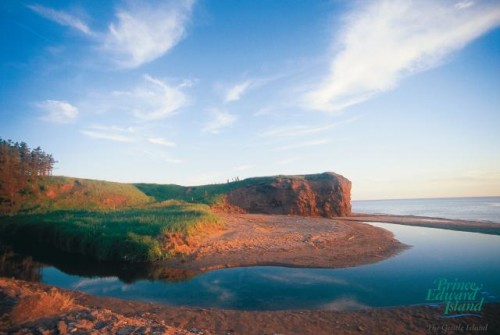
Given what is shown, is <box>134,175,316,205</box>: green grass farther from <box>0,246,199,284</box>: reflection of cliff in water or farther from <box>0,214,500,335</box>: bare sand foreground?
<box>0,214,500,335</box>: bare sand foreground

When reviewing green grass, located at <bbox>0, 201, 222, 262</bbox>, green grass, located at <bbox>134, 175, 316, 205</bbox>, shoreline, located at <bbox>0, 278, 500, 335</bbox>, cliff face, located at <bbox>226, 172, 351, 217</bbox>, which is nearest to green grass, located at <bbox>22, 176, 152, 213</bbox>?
green grass, located at <bbox>134, 175, 316, 205</bbox>

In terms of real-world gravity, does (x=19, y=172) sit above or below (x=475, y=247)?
above

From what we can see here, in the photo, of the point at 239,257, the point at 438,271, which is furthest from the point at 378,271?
the point at 239,257

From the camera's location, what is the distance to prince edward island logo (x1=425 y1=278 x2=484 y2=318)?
6695 millimetres

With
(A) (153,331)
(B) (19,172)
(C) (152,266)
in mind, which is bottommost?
(C) (152,266)

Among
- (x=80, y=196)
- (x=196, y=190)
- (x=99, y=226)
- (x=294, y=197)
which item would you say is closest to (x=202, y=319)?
(x=99, y=226)

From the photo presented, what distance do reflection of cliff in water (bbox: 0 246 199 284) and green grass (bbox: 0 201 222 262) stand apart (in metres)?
0.50

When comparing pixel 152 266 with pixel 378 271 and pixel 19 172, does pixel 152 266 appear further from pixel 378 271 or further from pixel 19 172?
pixel 19 172

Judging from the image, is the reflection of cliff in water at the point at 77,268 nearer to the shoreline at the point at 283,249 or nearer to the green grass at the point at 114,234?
the green grass at the point at 114,234

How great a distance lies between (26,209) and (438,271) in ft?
99.0

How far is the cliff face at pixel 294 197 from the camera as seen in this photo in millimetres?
32031

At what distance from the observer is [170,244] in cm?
1236

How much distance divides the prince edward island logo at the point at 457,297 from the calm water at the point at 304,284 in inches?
8.6

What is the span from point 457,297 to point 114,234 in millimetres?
13618
